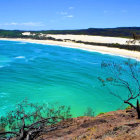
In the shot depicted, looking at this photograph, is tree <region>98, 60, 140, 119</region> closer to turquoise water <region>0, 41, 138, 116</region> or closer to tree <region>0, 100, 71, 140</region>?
turquoise water <region>0, 41, 138, 116</region>

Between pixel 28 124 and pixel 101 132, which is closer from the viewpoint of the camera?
pixel 101 132

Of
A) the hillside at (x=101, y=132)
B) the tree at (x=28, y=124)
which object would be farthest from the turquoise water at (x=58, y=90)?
the hillside at (x=101, y=132)

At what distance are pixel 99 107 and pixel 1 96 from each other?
1294cm

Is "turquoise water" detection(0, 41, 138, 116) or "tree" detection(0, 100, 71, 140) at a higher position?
"tree" detection(0, 100, 71, 140)

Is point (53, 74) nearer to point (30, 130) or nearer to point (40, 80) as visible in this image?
point (40, 80)

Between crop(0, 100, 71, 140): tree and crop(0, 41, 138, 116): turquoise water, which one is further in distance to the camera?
crop(0, 41, 138, 116): turquoise water

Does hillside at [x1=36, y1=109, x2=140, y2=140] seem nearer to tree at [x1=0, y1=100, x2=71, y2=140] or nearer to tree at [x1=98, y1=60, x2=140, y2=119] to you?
tree at [x1=0, y1=100, x2=71, y2=140]

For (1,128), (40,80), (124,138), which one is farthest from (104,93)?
(124,138)

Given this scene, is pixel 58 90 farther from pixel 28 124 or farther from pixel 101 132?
pixel 101 132

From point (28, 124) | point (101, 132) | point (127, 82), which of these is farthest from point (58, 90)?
point (101, 132)

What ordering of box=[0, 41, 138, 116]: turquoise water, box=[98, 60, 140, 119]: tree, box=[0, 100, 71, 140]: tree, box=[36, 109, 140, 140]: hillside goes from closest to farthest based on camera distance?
1. box=[36, 109, 140, 140]: hillside
2. box=[0, 100, 71, 140]: tree
3. box=[98, 60, 140, 119]: tree
4. box=[0, 41, 138, 116]: turquoise water

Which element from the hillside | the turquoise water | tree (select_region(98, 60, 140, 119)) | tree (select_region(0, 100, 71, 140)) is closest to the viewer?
the hillside

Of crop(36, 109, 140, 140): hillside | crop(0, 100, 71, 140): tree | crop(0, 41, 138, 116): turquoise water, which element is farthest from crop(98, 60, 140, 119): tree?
crop(0, 100, 71, 140): tree

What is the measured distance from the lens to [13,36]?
153000 millimetres
